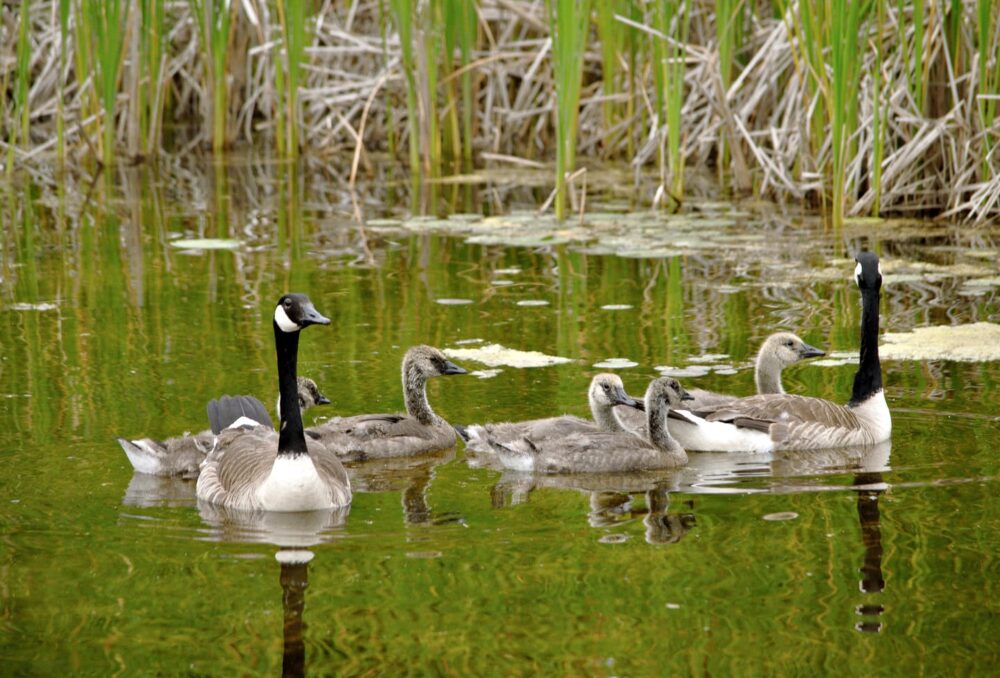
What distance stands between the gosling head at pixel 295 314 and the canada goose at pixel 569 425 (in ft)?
3.96

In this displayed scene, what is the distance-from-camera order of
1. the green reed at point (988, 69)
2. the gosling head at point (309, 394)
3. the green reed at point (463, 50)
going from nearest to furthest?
the gosling head at point (309, 394) → the green reed at point (988, 69) → the green reed at point (463, 50)

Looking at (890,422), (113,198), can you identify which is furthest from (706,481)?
(113,198)

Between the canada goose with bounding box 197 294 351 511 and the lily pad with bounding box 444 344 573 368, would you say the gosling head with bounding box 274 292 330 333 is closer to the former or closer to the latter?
the canada goose with bounding box 197 294 351 511

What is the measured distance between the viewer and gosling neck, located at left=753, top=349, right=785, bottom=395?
8125mm

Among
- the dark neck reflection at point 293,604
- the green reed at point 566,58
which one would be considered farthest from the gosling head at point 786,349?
the green reed at point 566,58

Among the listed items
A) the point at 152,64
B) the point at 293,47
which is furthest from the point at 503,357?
the point at 152,64

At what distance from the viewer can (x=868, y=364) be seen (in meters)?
7.67

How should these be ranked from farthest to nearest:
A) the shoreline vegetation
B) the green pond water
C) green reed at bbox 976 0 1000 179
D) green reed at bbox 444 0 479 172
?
1. green reed at bbox 444 0 479 172
2. the shoreline vegetation
3. green reed at bbox 976 0 1000 179
4. the green pond water

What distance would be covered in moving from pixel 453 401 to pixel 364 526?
7.33 ft

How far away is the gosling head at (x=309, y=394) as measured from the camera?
774 cm

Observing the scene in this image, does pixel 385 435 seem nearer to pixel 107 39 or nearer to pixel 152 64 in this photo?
pixel 107 39

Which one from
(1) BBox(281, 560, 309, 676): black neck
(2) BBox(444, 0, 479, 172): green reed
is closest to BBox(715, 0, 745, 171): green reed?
(2) BBox(444, 0, 479, 172): green reed

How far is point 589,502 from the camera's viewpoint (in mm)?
6547

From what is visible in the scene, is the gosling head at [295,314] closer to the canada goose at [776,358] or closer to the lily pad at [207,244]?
the canada goose at [776,358]
